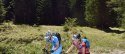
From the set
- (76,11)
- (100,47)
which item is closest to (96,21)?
(76,11)

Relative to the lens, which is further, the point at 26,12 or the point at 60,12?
the point at 60,12

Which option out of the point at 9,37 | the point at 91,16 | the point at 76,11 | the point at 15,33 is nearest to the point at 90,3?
the point at 91,16

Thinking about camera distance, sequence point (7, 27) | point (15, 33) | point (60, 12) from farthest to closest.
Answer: point (60, 12) → point (7, 27) → point (15, 33)

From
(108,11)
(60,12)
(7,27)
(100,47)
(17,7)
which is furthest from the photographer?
(60,12)

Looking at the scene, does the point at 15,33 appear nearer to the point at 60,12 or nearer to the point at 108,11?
the point at 108,11

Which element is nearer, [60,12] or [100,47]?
[100,47]

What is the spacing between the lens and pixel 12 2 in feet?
197

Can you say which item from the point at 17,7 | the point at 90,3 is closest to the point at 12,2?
the point at 17,7

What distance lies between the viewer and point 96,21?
156 feet

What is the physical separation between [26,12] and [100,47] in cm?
3408

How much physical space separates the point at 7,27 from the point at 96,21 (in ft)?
46.7

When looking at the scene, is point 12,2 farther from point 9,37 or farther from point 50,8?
point 9,37

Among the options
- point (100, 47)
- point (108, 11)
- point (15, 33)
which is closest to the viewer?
point (100, 47)

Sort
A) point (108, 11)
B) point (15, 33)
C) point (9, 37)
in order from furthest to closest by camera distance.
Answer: point (108, 11) < point (15, 33) < point (9, 37)
